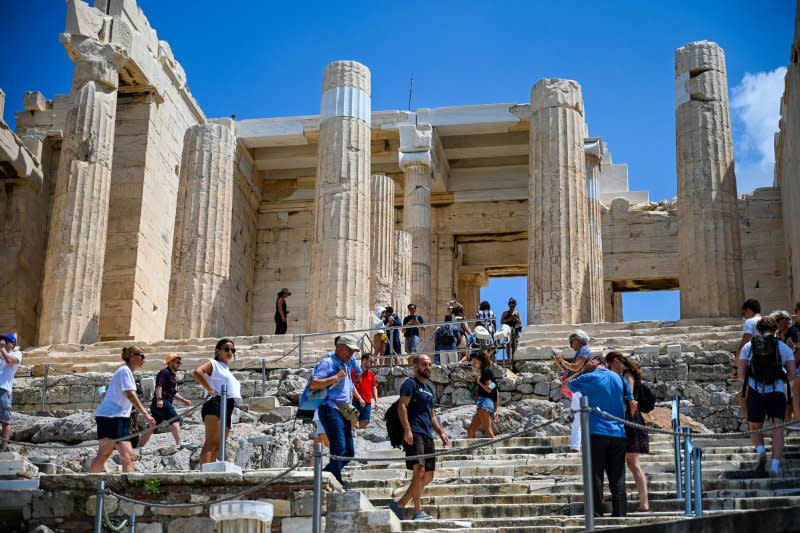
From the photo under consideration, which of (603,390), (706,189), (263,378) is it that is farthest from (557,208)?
(603,390)

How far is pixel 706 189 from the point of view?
26.6 metres

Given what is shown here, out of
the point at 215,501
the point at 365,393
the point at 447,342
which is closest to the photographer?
the point at 215,501

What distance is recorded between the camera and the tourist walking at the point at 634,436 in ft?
40.1

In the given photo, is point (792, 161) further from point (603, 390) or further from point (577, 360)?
point (603, 390)

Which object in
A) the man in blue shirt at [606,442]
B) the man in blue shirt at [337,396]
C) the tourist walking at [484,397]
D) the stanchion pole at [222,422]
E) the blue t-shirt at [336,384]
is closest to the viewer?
the man in blue shirt at [606,442]

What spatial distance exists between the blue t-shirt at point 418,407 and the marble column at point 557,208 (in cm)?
1333

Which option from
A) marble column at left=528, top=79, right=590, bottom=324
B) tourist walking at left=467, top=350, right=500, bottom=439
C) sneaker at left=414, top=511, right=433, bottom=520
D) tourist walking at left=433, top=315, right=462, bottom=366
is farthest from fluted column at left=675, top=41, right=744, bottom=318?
sneaker at left=414, top=511, right=433, bottom=520

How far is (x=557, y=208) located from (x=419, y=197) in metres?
6.68

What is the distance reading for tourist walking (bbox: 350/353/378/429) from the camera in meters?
17.1

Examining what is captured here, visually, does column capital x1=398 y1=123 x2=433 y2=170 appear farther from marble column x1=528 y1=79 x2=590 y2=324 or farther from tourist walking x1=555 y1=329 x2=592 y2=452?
tourist walking x1=555 y1=329 x2=592 y2=452

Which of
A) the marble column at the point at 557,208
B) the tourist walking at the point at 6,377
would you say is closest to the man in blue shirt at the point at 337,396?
the tourist walking at the point at 6,377

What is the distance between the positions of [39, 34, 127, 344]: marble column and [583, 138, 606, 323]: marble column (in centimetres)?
1034

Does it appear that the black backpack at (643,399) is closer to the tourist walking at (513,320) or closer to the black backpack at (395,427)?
the black backpack at (395,427)

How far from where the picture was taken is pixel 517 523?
1208 centimetres
